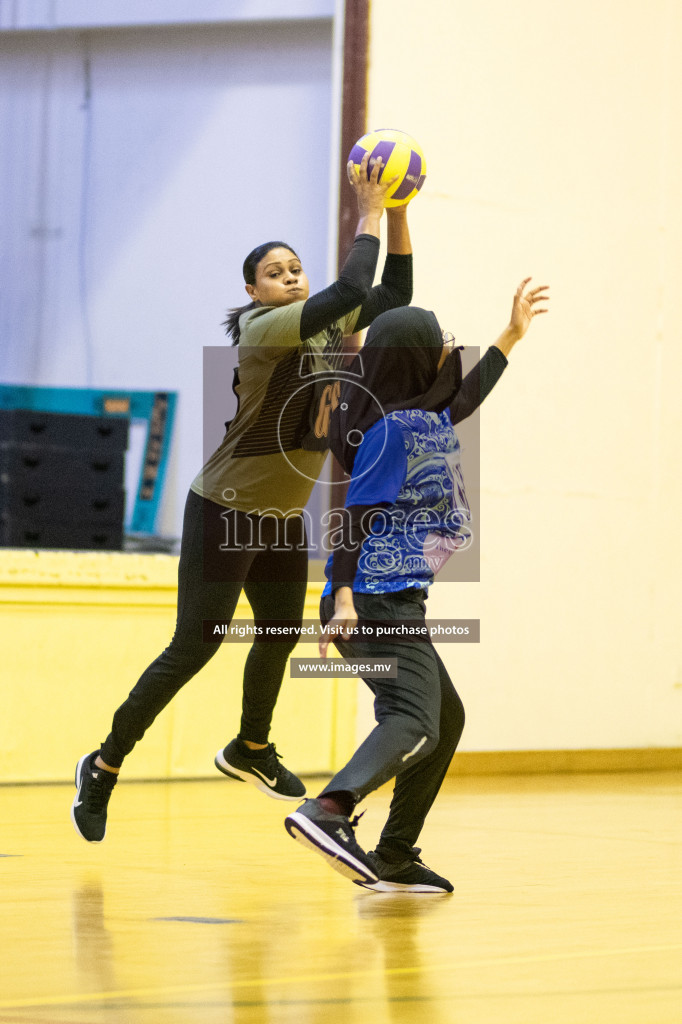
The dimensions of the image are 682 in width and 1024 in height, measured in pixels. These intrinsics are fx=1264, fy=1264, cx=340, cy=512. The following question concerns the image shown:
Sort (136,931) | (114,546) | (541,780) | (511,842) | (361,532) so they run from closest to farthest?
1. (136,931)
2. (361,532)
3. (511,842)
4. (114,546)
5. (541,780)

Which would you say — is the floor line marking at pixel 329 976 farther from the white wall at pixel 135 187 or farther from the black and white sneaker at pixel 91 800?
the white wall at pixel 135 187

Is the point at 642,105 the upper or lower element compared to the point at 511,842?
upper

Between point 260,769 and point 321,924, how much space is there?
0.87 meters

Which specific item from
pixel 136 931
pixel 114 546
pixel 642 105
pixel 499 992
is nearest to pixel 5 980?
pixel 136 931

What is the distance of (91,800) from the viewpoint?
3.24 m

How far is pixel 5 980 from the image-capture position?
207 cm

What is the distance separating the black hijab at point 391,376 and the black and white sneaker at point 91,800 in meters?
1.13

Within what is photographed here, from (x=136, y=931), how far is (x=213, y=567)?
3.16ft

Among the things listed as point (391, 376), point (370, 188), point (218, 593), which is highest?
point (370, 188)

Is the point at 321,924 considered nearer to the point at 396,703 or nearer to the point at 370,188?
the point at 396,703

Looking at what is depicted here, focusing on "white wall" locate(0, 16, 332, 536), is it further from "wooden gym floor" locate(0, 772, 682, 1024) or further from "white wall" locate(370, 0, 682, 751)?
"wooden gym floor" locate(0, 772, 682, 1024)

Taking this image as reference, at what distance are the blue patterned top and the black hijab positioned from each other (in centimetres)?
3

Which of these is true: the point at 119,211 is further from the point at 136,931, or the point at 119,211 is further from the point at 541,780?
the point at 136,931

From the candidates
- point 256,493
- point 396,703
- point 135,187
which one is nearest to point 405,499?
point 396,703
